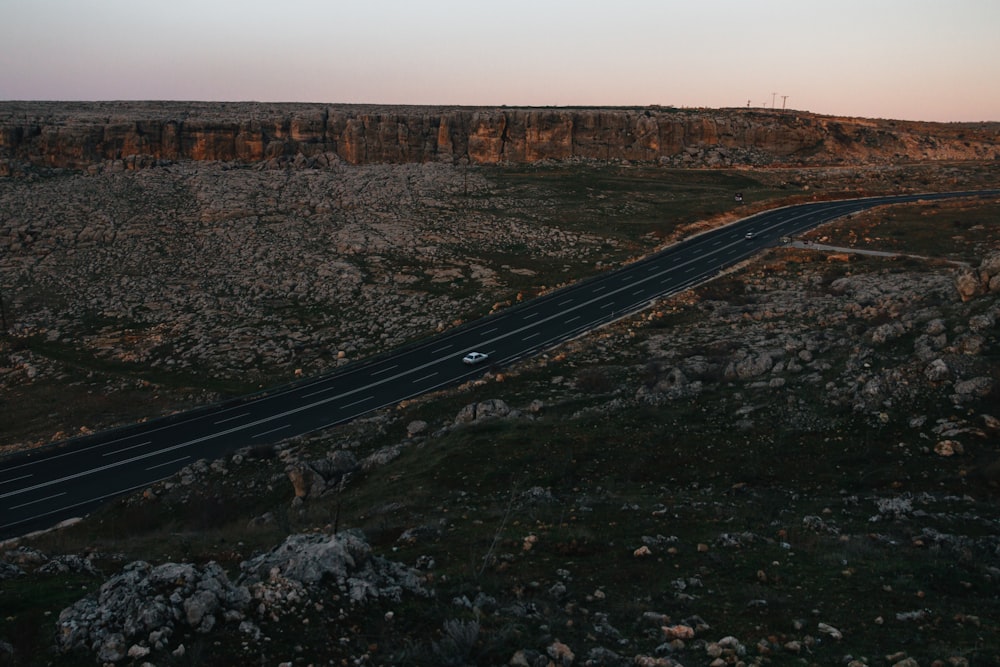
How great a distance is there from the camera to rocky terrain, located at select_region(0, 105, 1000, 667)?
10.0 meters

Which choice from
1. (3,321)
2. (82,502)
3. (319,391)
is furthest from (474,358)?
(3,321)

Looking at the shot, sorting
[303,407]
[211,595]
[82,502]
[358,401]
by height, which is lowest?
[82,502]

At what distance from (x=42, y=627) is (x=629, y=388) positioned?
24075 mm

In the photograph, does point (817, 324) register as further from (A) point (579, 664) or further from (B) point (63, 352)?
(B) point (63, 352)

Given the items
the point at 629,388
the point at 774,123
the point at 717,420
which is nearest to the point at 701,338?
the point at 629,388

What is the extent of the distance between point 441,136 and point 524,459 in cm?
8984

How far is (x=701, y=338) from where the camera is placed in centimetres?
3628

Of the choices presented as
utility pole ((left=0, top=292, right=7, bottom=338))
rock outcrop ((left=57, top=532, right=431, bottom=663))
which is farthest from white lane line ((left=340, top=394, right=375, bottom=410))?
utility pole ((left=0, top=292, right=7, bottom=338))

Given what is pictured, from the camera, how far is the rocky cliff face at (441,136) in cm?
8444

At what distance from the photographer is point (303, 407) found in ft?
119

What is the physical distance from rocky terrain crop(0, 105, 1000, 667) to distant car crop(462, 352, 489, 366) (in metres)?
3.77

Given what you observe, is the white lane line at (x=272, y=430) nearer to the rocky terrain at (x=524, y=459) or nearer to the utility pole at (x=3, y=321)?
the rocky terrain at (x=524, y=459)

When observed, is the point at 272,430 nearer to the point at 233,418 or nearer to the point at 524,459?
the point at 233,418

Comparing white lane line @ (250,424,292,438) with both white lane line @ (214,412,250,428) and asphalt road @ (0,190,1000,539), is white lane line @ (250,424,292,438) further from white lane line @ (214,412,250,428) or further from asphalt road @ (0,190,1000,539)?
white lane line @ (214,412,250,428)
